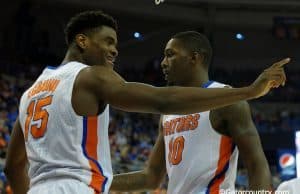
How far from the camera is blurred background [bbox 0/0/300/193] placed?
14865mm

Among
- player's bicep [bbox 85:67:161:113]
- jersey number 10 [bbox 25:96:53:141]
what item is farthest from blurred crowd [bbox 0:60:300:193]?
player's bicep [bbox 85:67:161:113]

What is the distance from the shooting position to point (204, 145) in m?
3.32

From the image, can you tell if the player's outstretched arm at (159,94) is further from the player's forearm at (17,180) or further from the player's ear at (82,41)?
the player's forearm at (17,180)

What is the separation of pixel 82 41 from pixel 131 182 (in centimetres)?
126

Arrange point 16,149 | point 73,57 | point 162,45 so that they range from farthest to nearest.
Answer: point 162,45 < point 16,149 < point 73,57

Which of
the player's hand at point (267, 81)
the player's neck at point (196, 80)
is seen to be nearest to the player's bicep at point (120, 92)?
the player's hand at point (267, 81)

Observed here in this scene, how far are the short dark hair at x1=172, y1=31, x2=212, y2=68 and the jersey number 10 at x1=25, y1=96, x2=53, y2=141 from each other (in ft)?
4.24

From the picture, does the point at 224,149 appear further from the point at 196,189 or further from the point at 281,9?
the point at 281,9

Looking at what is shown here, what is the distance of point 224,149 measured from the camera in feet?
10.9

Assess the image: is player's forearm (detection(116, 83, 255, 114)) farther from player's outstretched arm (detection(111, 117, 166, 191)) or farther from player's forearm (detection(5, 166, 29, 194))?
player's outstretched arm (detection(111, 117, 166, 191))

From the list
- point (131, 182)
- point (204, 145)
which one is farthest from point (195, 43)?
point (131, 182)

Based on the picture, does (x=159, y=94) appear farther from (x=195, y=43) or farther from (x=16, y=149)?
(x=195, y=43)

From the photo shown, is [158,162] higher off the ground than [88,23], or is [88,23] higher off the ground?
[88,23]

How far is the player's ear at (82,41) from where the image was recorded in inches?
105
